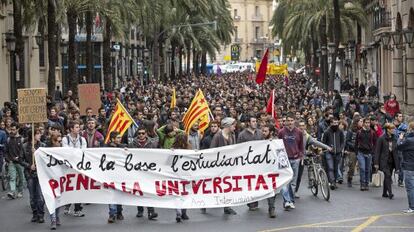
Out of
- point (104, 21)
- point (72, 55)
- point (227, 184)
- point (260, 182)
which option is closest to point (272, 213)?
point (260, 182)

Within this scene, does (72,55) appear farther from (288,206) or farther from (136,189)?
(136,189)

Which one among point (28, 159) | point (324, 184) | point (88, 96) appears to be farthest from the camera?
point (88, 96)

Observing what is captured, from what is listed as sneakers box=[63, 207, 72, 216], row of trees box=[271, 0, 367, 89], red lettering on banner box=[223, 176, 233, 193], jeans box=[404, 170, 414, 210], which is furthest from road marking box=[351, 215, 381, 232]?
row of trees box=[271, 0, 367, 89]

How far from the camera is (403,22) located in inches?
1422

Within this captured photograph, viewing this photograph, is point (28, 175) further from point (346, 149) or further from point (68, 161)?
point (346, 149)

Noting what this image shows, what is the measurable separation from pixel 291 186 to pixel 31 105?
5000 mm

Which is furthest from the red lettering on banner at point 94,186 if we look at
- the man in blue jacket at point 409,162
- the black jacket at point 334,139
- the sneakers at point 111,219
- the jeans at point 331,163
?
the black jacket at point 334,139

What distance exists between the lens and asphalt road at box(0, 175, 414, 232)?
41.2ft

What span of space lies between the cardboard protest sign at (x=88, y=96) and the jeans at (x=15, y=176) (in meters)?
7.49

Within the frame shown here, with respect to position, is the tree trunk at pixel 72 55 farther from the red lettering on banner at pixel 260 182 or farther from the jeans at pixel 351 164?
the red lettering on banner at pixel 260 182

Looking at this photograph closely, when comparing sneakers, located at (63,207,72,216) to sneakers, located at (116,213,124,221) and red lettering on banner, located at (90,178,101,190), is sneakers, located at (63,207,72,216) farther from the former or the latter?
red lettering on banner, located at (90,178,101,190)

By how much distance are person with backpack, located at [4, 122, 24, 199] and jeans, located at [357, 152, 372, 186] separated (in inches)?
251

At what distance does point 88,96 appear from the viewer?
79.2ft

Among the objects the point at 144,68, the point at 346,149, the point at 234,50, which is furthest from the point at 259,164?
the point at 234,50
